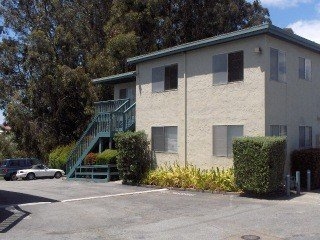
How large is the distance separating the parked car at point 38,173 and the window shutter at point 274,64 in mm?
19641

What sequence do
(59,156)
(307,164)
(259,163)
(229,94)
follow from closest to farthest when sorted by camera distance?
1. (259,163)
2. (307,164)
3. (229,94)
4. (59,156)

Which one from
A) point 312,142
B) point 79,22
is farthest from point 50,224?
point 79,22

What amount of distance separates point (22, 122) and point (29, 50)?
5.42 metres

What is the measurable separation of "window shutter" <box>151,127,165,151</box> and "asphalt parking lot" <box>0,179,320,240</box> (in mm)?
3531

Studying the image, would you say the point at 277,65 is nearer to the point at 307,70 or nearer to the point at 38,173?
the point at 307,70

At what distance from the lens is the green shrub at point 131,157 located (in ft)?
63.7

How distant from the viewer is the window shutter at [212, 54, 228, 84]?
17473 millimetres

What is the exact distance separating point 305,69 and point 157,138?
270 inches

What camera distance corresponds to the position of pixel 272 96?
16.4 meters

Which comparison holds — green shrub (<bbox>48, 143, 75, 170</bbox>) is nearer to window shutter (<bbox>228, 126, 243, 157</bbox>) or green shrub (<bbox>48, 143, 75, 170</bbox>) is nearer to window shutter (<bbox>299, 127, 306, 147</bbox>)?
window shutter (<bbox>228, 126, 243, 157</bbox>)

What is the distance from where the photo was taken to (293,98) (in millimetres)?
17672

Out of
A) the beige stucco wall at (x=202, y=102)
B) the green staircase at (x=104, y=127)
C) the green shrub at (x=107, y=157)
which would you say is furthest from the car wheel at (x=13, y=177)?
the beige stucco wall at (x=202, y=102)

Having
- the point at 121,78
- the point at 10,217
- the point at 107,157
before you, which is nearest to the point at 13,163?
the point at 121,78

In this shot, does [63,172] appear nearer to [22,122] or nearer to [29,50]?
[22,122]
